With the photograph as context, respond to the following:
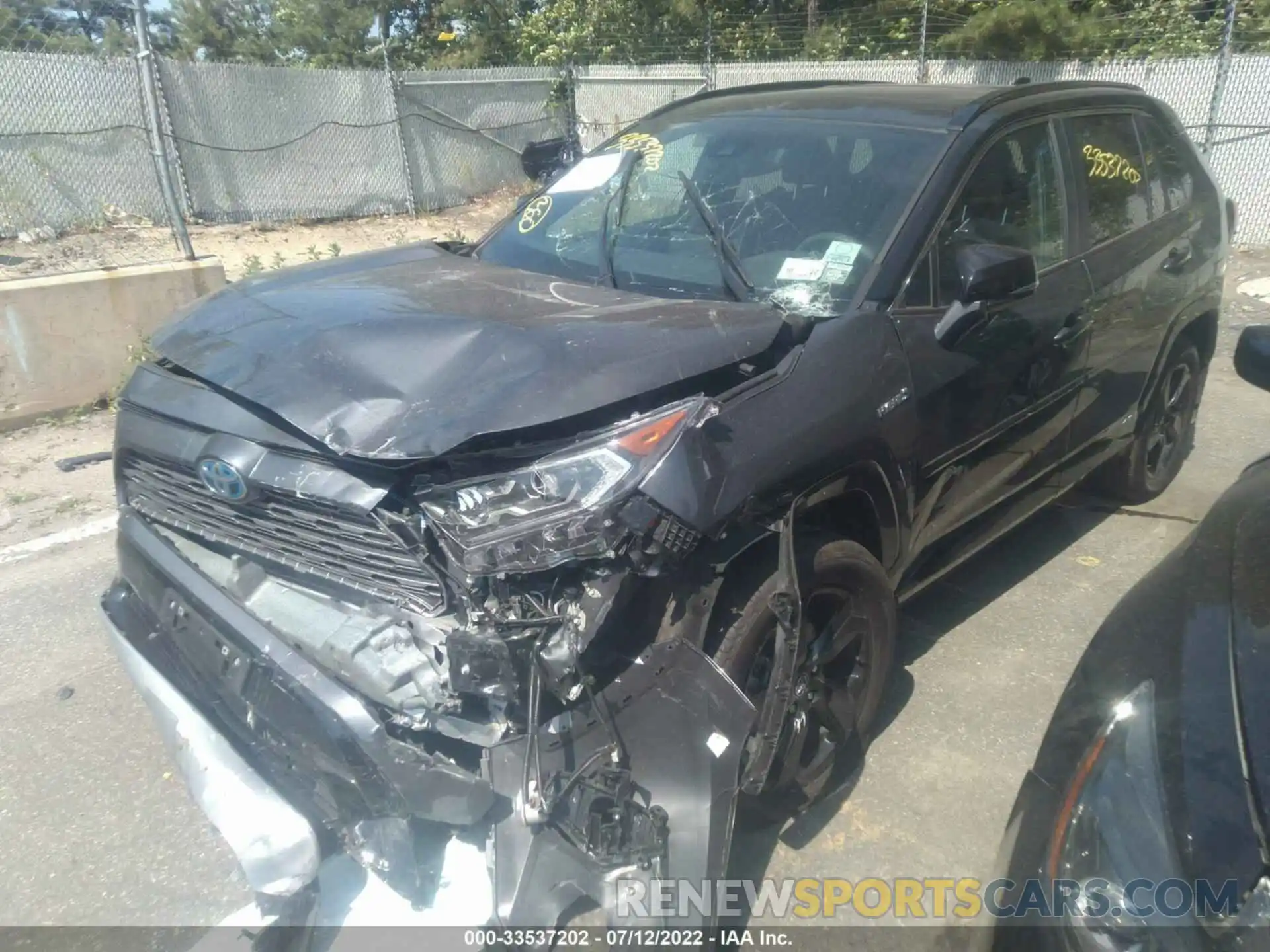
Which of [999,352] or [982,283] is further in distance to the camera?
[999,352]

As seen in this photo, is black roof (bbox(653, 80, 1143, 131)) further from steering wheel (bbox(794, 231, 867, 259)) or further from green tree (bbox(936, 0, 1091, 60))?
green tree (bbox(936, 0, 1091, 60))

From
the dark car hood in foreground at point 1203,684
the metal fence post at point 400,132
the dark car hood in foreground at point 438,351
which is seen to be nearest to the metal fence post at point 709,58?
the metal fence post at point 400,132

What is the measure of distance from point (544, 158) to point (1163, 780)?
3969 mm

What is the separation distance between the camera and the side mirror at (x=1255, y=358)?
2641mm

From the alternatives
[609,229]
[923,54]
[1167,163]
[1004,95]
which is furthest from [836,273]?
[923,54]

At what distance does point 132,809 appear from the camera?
2945 mm

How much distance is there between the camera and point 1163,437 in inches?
194

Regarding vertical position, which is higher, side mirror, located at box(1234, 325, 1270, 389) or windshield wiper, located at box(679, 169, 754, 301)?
windshield wiper, located at box(679, 169, 754, 301)

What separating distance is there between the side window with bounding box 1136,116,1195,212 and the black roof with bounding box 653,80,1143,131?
436 mm

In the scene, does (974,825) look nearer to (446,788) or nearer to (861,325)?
(861,325)

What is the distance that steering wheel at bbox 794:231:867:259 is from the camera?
308cm

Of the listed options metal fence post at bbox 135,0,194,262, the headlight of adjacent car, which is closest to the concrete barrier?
metal fence post at bbox 135,0,194,262

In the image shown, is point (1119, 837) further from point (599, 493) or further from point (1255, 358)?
point (1255, 358)

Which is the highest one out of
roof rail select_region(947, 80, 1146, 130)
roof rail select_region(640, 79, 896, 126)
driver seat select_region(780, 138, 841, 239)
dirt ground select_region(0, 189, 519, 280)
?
roof rail select_region(640, 79, 896, 126)
